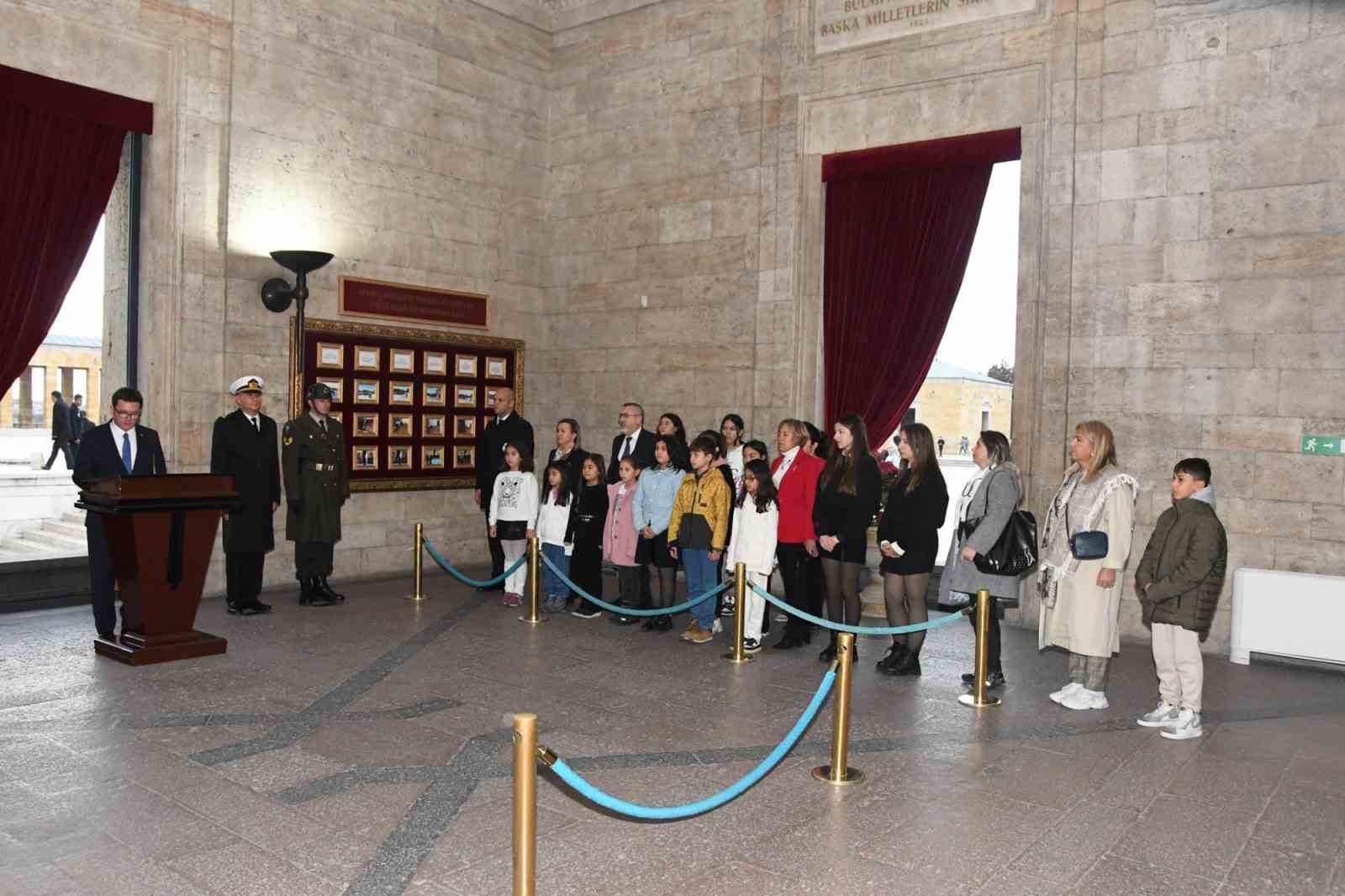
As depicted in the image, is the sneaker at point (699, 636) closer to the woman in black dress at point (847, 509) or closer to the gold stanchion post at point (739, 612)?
the gold stanchion post at point (739, 612)

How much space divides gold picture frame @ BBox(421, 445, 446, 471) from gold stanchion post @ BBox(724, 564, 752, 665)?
5084mm

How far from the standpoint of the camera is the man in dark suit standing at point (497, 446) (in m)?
10.5

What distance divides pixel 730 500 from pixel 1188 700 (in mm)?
3420

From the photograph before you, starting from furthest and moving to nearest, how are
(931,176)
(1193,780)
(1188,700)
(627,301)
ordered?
(627,301), (931,176), (1188,700), (1193,780)

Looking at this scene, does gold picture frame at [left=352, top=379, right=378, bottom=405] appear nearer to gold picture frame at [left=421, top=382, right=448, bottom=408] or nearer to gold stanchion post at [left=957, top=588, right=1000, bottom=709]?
gold picture frame at [left=421, top=382, right=448, bottom=408]

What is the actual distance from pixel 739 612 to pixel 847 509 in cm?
105

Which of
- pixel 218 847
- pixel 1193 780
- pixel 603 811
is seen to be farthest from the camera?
pixel 1193 780

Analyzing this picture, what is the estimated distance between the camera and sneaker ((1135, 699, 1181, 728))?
6.18 meters

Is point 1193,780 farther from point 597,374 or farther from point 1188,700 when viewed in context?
point 597,374

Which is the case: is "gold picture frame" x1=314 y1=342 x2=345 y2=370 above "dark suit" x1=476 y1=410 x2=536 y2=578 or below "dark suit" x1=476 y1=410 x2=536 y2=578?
above

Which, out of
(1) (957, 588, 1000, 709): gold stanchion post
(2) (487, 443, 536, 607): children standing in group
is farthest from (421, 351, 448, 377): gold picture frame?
(1) (957, 588, 1000, 709): gold stanchion post

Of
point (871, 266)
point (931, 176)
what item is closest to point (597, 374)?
point (871, 266)

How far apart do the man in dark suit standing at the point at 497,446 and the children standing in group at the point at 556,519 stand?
117 cm

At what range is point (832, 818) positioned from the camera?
15.2 ft
